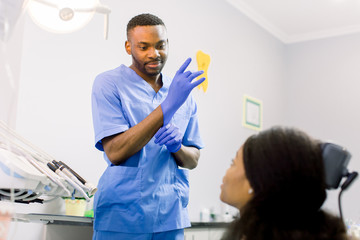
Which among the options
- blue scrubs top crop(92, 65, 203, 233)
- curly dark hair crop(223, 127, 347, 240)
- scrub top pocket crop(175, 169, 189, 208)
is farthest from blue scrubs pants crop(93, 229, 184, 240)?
curly dark hair crop(223, 127, 347, 240)

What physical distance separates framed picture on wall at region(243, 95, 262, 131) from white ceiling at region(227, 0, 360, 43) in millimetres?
812

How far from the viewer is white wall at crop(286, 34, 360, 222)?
4223 mm

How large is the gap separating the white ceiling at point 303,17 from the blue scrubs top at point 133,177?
2560mm

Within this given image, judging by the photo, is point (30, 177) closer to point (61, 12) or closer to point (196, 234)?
point (61, 12)

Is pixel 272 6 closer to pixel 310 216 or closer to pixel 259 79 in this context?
pixel 259 79

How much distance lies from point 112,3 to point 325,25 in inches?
104

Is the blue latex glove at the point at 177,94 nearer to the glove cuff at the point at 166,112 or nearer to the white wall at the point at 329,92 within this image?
the glove cuff at the point at 166,112

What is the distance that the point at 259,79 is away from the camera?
4242mm

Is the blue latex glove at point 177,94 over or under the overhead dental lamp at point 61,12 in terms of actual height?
under

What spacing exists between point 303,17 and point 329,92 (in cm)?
81

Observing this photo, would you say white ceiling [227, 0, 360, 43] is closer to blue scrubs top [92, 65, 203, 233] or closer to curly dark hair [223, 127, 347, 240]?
blue scrubs top [92, 65, 203, 233]

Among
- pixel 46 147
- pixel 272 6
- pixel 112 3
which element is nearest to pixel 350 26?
pixel 272 6

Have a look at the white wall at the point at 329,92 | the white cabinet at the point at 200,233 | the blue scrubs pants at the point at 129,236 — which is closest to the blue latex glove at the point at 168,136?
the blue scrubs pants at the point at 129,236

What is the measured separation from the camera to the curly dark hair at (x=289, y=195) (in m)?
0.91
